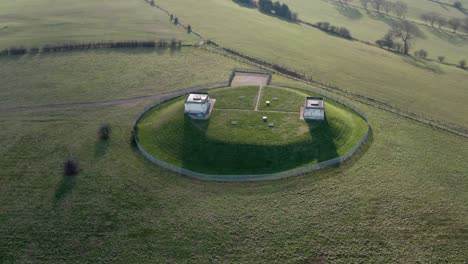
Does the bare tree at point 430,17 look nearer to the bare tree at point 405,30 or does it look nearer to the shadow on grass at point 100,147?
the bare tree at point 405,30

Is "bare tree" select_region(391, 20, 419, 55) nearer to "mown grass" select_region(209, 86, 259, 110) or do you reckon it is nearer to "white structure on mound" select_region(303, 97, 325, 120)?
"mown grass" select_region(209, 86, 259, 110)

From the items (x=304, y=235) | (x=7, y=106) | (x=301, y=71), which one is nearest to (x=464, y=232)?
(x=304, y=235)

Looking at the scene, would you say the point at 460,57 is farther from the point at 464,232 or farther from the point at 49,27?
the point at 49,27

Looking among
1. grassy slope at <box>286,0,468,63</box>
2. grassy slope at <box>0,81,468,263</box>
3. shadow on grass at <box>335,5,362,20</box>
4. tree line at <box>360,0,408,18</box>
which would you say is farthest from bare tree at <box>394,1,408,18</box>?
grassy slope at <box>0,81,468,263</box>

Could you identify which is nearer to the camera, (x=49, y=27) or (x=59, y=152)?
(x=59, y=152)

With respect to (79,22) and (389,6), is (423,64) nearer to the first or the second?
(389,6)

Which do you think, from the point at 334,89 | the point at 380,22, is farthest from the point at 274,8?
the point at 334,89

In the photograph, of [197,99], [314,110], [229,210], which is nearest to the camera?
[229,210]
